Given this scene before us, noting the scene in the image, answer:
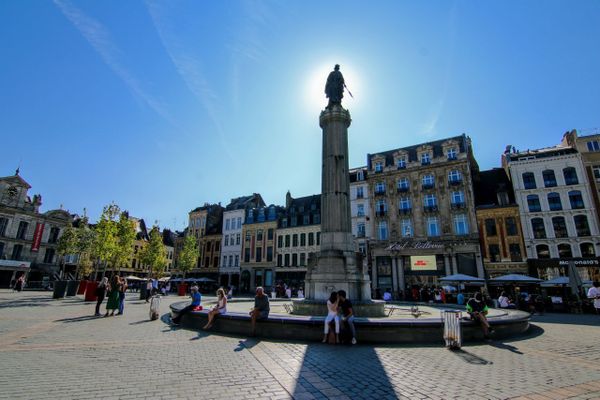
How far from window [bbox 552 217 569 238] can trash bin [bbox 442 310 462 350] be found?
34132 millimetres

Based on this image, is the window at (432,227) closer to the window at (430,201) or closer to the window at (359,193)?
the window at (430,201)

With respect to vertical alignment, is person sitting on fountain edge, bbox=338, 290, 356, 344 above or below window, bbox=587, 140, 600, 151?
below

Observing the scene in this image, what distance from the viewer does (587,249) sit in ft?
105

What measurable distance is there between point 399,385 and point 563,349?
A: 6.59 m

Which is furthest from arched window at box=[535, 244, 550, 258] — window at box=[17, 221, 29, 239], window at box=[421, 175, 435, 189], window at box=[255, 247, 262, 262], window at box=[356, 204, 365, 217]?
window at box=[17, 221, 29, 239]

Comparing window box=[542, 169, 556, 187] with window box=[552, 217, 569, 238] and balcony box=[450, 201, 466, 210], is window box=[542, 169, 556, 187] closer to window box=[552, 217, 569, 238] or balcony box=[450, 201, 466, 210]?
window box=[552, 217, 569, 238]

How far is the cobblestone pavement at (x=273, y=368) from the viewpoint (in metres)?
4.90

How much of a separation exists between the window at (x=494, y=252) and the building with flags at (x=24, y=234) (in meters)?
60.6

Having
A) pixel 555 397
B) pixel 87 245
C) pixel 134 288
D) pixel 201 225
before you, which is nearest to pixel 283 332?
pixel 555 397

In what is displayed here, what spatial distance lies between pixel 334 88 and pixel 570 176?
3375 centimetres

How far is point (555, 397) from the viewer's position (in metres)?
4.77

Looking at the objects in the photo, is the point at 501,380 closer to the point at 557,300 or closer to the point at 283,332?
the point at 283,332

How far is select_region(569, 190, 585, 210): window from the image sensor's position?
110ft

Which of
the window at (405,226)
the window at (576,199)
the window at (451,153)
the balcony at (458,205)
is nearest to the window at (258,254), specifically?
the window at (405,226)
